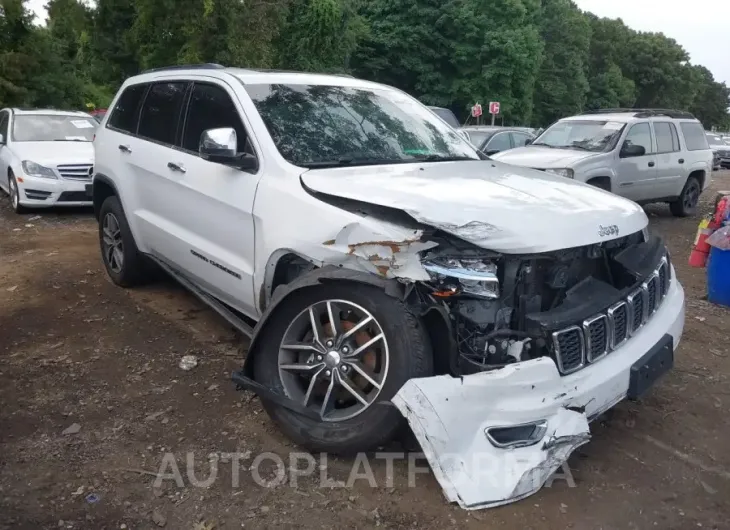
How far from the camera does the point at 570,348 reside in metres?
3.00

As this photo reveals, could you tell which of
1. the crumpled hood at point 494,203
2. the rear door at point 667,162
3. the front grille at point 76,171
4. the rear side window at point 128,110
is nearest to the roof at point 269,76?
the rear side window at point 128,110

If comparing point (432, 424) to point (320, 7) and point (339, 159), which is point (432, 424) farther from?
point (320, 7)

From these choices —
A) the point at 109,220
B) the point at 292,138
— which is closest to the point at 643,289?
the point at 292,138

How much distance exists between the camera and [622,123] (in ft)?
33.9

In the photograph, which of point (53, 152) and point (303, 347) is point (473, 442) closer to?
point (303, 347)

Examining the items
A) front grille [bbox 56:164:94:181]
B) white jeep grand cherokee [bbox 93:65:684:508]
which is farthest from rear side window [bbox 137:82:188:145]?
front grille [bbox 56:164:94:181]

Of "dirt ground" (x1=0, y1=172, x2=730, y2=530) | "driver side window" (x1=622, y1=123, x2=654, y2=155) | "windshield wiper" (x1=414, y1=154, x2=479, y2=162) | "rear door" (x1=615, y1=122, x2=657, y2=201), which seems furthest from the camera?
"driver side window" (x1=622, y1=123, x2=654, y2=155)

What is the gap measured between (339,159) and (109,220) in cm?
289

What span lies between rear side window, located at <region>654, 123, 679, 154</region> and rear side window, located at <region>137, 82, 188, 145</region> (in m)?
8.57

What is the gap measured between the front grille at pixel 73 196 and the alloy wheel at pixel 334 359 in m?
7.50

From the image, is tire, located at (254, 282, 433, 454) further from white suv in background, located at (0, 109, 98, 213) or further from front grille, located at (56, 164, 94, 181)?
front grille, located at (56, 164, 94, 181)

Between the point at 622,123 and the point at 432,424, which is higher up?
the point at 622,123

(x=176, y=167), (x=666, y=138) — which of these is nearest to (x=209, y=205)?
(x=176, y=167)

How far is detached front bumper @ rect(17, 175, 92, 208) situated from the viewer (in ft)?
31.3
